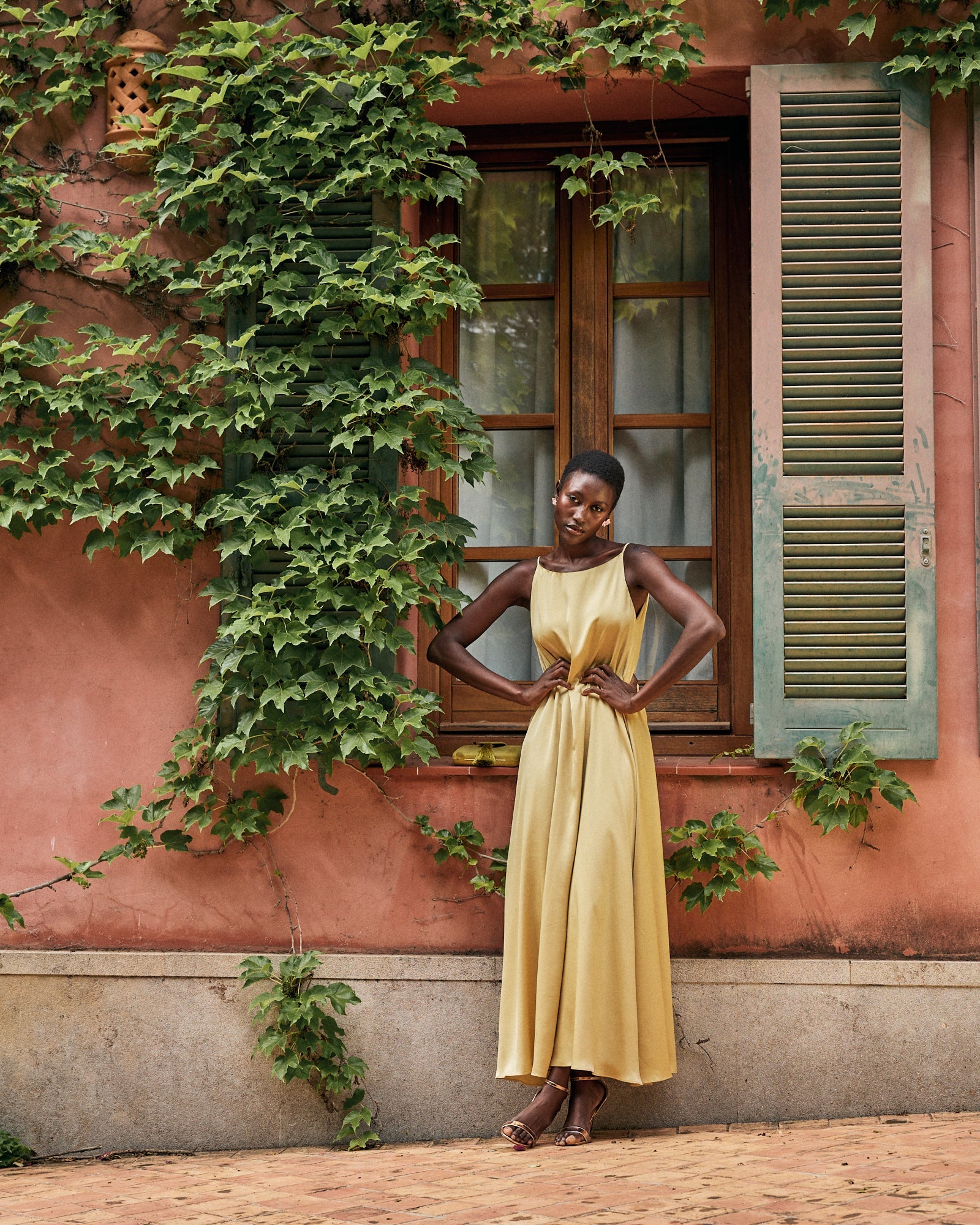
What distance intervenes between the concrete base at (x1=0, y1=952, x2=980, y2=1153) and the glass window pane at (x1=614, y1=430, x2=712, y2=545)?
5.07 feet

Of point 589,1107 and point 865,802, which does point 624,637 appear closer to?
point 865,802

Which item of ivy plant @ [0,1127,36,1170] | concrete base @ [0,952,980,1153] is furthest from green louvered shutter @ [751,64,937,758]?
ivy plant @ [0,1127,36,1170]

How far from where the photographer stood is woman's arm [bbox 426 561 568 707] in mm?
4129

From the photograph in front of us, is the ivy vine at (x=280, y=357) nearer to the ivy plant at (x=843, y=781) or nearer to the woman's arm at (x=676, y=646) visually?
the woman's arm at (x=676, y=646)

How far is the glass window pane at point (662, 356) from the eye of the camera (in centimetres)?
474

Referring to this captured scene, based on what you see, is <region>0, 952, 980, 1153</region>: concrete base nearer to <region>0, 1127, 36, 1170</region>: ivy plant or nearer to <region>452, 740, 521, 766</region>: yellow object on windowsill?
<region>0, 1127, 36, 1170</region>: ivy plant

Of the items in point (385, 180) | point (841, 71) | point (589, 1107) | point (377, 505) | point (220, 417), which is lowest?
point (589, 1107)

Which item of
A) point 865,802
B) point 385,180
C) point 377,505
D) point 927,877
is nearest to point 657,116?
point 385,180

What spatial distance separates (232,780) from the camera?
4363 mm

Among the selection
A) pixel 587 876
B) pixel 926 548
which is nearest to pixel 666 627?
pixel 926 548

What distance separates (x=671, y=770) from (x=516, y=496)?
120cm

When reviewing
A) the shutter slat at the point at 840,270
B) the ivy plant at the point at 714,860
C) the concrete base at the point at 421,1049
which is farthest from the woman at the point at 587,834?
the shutter slat at the point at 840,270

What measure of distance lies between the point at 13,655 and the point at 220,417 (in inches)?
46.2

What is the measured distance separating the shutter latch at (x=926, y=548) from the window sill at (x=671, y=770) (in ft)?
2.75
